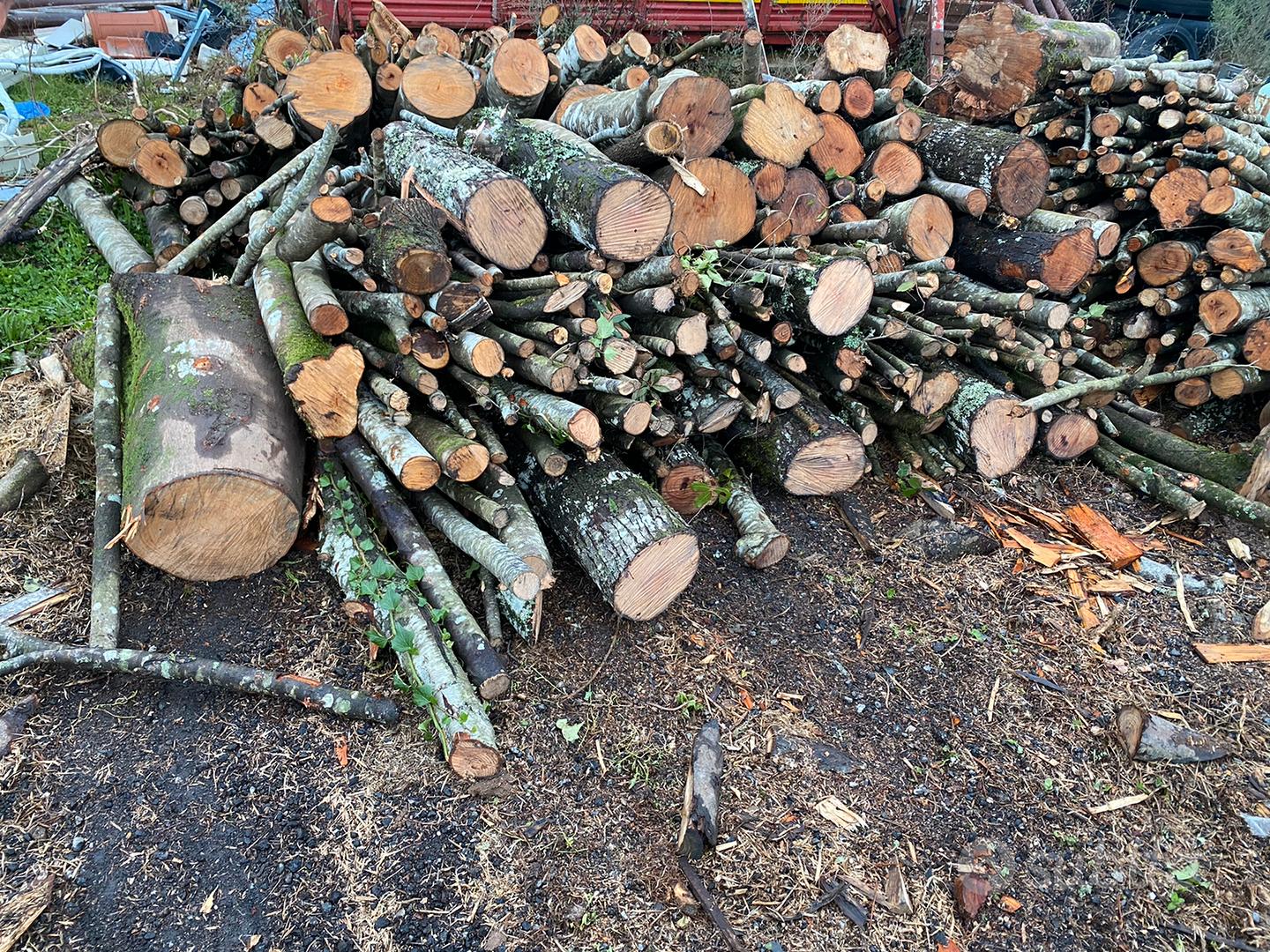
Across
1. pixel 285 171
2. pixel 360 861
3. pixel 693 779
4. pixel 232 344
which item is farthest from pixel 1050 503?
pixel 285 171

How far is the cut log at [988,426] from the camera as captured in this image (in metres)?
4.13

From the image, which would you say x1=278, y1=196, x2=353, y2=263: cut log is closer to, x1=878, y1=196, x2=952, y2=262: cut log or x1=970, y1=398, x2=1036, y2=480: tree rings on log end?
x1=878, y1=196, x2=952, y2=262: cut log

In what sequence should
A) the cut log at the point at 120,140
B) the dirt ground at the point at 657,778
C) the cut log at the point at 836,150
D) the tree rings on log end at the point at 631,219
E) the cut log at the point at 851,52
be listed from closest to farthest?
the dirt ground at the point at 657,778 → the tree rings on log end at the point at 631,219 → the cut log at the point at 836,150 → the cut log at the point at 120,140 → the cut log at the point at 851,52

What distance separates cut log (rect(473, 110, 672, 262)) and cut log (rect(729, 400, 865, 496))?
111 centimetres

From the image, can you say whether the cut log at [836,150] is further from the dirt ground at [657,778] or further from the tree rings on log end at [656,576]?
the tree rings on log end at [656,576]

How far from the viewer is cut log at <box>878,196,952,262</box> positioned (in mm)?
4508

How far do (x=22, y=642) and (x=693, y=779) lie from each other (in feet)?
8.67

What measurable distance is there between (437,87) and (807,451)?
2.90 m

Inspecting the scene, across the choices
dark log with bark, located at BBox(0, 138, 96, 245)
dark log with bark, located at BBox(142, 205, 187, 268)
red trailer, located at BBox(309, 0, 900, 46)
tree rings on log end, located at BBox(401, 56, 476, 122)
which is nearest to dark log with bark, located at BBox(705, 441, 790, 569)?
tree rings on log end, located at BBox(401, 56, 476, 122)

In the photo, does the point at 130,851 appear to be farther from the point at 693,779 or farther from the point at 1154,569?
the point at 1154,569

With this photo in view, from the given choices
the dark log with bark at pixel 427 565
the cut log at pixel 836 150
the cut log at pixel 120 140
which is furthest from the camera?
the cut log at pixel 120 140

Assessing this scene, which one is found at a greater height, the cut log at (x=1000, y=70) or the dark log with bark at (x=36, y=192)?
Result: the cut log at (x=1000, y=70)

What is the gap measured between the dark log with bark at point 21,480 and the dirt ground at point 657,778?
8cm

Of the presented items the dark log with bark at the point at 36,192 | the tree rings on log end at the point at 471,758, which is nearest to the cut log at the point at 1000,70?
the tree rings on log end at the point at 471,758
